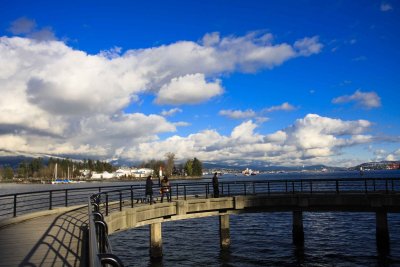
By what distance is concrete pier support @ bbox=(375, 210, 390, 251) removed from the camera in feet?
86.6

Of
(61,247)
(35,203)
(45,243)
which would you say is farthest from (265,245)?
(61,247)

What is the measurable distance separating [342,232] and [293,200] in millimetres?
10987

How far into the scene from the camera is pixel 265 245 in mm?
28938

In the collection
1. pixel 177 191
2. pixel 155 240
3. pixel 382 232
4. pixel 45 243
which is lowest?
pixel 382 232

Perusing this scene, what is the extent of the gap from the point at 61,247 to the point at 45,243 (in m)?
1.03

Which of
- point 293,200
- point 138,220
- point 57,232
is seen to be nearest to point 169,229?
point 293,200

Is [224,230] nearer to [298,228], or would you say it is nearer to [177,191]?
[177,191]

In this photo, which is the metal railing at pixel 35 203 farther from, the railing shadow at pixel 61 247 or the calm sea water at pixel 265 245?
the calm sea water at pixel 265 245

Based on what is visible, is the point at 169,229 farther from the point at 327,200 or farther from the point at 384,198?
the point at 384,198

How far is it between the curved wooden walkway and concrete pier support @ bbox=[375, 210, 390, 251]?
794 inches

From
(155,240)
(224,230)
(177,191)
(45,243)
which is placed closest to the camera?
(45,243)

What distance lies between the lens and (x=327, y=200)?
26.4m

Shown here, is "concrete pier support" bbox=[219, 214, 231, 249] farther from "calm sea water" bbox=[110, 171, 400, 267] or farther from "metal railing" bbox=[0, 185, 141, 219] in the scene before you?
"metal railing" bbox=[0, 185, 141, 219]

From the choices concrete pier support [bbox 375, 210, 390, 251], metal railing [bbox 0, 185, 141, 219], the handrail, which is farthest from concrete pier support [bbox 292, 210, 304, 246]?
metal railing [bbox 0, 185, 141, 219]
